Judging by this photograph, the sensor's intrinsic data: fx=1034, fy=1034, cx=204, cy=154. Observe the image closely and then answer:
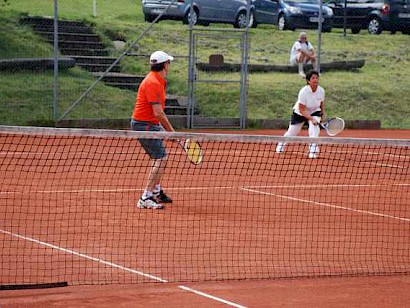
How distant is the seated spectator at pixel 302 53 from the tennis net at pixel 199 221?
10.1m

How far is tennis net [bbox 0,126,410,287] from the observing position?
9578mm

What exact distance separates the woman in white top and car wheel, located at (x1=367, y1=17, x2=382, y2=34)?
16347mm

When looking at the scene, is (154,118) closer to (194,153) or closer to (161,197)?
(194,153)

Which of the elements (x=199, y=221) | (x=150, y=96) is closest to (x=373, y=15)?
(x=150, y=96)

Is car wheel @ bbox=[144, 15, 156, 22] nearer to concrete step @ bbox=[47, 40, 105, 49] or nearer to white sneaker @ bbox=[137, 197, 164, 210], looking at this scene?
concrete step @ bbox=[47, 40, 105, 49]

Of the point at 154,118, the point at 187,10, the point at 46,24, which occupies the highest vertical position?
the point at 187,10

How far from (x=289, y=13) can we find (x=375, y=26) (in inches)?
144

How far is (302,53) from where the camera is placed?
91.1ft

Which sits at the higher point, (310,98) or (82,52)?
(82,52)

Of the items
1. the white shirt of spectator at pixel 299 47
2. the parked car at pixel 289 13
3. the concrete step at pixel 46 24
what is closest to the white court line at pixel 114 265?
the concrete step at pixel 46 24

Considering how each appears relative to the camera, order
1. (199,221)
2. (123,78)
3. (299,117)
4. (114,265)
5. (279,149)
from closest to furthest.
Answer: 1. (114,265)
2. (199,221)
3. (299,117)
4. (279,149)
5. (123,78)

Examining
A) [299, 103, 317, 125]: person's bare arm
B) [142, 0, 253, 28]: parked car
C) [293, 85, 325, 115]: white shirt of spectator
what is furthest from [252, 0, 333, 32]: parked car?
[299, 103, 317, 125]: person's bare arm

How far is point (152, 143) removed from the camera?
1258cm

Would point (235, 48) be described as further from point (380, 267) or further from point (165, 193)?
point (380, 267)
